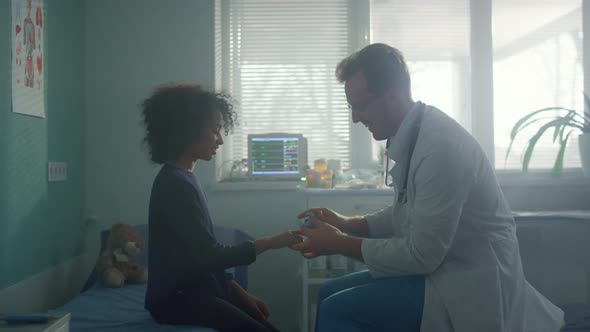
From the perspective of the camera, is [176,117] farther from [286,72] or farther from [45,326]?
[286,72]

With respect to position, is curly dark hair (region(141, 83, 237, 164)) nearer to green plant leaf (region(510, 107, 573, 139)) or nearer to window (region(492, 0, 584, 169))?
green plant leaf (region(510, 107, 573, 139))

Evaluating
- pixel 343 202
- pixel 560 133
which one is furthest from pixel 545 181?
pixel 343 202

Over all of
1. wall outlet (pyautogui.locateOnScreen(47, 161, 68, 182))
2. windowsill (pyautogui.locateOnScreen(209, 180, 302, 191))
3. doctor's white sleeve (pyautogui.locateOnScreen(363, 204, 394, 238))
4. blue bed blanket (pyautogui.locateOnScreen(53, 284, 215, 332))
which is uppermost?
wall outlet (pyautogui.locateOnScreen(47, 161, 68, 182))

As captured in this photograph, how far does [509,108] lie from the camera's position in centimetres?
307

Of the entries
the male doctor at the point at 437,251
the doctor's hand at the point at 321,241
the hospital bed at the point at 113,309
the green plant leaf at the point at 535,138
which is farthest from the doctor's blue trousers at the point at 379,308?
the green plant leaf at the point at 535,138

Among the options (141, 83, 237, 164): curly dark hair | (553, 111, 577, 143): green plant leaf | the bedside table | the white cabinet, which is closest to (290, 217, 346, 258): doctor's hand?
(141, 83, 237, 164): curly dark hair

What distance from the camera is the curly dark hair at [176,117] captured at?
5.51ft

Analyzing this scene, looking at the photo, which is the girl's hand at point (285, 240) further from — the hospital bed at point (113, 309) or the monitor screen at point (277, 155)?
the monitor screen at point (277, 155)

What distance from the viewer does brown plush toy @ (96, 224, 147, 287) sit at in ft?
7.45

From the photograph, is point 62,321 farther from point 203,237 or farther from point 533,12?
point 533,12

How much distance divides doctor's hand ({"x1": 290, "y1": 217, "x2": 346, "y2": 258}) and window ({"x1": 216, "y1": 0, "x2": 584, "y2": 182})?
160 cm

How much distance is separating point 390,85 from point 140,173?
6.04 ft

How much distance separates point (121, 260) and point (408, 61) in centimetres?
196

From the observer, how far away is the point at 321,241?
55.4 inches
